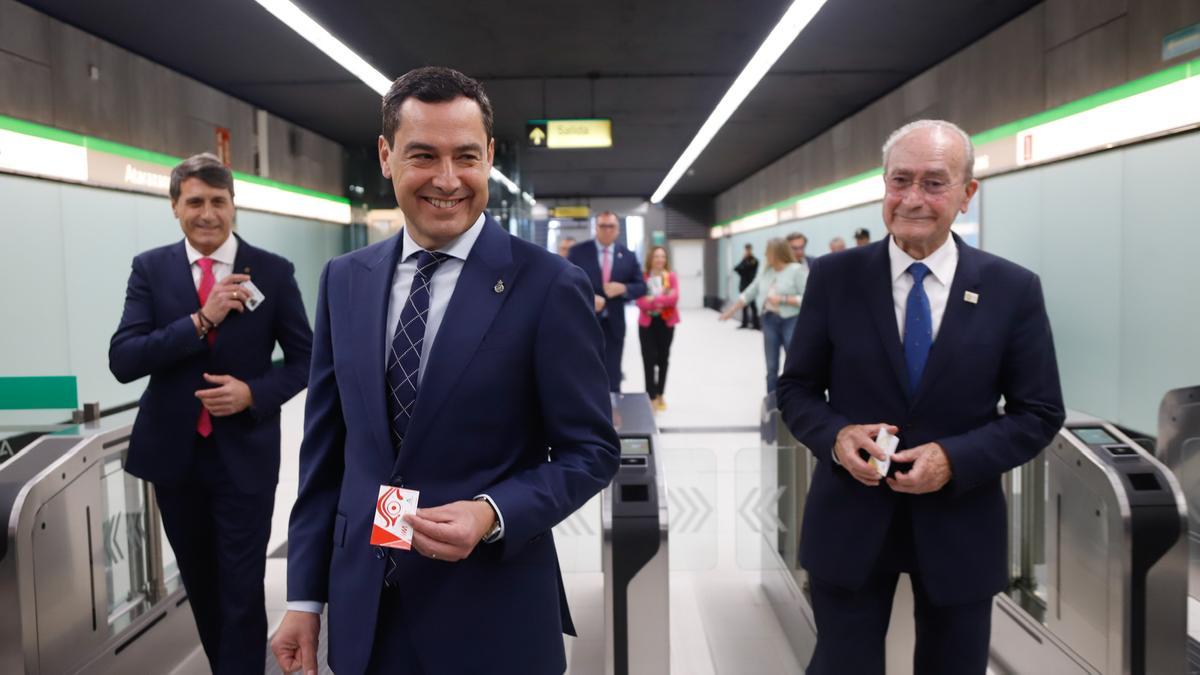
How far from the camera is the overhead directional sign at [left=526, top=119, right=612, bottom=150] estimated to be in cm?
969

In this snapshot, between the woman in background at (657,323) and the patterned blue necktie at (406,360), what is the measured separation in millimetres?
5780

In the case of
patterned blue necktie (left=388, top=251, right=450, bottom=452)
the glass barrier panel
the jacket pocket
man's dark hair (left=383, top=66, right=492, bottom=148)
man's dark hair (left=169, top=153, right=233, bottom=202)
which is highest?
man's dark hair (left=169, top=153, right=233, bottom=202)

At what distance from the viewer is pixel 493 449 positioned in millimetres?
1225

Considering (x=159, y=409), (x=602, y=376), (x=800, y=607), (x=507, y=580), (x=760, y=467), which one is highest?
(x=602, y=376)

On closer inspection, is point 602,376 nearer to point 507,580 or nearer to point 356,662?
point 507,580

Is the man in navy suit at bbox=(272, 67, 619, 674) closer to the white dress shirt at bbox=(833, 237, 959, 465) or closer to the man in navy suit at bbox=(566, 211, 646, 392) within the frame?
the white dress shirt at bbox=(833, 237, 959, 465)

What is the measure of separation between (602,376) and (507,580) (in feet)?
1.09

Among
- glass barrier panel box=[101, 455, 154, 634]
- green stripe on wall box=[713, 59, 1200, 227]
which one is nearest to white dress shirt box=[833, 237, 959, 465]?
glass barrier panel box=[101, 455, 154, 634]

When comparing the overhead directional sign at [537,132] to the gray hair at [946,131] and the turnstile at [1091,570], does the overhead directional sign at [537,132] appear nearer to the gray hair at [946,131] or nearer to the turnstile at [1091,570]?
the turnstile at [1091,570]

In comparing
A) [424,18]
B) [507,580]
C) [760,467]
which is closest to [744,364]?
[424,18]

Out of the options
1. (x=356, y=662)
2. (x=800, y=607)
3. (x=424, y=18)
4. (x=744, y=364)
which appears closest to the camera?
(x=356, y=662)

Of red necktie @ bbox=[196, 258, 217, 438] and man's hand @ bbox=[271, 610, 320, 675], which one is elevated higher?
red necktie @ bbox=[196, 258, 217, 438]

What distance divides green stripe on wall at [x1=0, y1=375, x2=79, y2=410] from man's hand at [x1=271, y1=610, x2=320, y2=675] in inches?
86.1

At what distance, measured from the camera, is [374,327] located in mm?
1261
